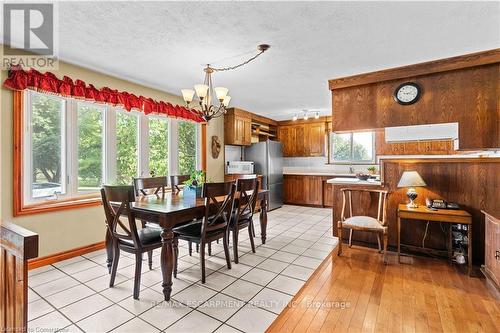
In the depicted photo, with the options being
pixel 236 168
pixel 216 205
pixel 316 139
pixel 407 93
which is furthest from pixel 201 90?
pixel 316 139

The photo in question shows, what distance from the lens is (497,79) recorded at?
2639mm

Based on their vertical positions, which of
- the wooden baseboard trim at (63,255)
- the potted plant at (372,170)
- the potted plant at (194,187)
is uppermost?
the potted plant at (372,170)

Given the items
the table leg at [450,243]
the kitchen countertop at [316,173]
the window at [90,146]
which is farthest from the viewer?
the kitchen countertop at [316,173]

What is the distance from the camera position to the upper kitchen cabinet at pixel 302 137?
6410 mm

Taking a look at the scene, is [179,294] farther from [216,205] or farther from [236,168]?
[236,168]

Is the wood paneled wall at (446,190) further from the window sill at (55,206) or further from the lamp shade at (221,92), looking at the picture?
the window sill at (55,206)

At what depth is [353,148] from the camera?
622 centimetres

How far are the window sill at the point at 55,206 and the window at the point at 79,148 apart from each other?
1 cm

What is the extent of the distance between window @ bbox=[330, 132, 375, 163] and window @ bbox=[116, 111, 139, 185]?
4.59 meters

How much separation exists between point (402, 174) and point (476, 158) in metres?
0.71

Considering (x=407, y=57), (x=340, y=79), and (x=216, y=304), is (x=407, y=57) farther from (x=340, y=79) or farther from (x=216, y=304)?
(x=216, y=304)

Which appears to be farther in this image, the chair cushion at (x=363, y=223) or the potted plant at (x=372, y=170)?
the potted plant at (x=372, y=170)

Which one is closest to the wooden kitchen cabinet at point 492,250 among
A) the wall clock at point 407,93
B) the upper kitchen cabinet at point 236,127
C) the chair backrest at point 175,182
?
the wall clock at point 407,93

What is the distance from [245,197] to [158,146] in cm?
200
